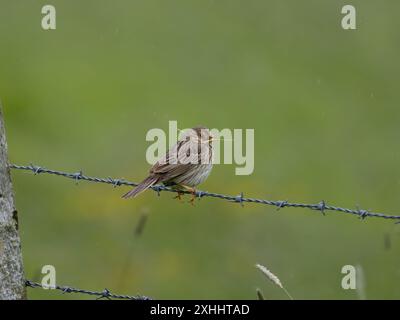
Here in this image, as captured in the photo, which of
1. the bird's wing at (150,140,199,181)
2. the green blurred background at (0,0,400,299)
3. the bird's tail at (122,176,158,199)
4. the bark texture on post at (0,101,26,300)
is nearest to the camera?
the bark texture on post at (0,101,26,300)

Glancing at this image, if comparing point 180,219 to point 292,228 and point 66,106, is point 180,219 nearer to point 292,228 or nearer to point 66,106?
point 292,228

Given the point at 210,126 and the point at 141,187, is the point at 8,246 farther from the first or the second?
the point at 210,126

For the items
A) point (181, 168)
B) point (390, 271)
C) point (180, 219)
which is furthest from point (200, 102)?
point (181, 168)

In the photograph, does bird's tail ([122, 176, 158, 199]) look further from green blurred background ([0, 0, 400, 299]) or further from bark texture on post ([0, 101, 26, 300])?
green blurred background ([0, 0, 400, 299])

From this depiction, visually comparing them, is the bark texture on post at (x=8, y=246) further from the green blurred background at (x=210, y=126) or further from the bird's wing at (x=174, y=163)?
the green blurred background at (x=210, y=126)

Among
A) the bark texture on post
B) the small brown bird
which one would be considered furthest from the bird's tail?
the bark texture on post

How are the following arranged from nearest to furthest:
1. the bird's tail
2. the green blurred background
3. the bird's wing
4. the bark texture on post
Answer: the bark texture on post
the bird's tail
the bird's wing
the green blurred background
